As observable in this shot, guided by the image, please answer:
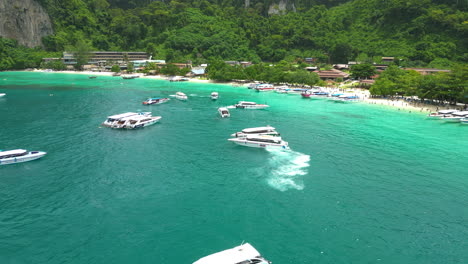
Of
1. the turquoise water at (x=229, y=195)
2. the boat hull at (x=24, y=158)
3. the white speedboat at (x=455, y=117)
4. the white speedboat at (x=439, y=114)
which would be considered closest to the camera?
the turquoise water at (x=229, y=195)

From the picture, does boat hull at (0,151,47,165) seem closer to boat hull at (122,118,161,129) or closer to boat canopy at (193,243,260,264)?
boat hull at (122,118,161,129)

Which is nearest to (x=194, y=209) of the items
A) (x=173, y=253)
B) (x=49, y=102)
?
(x=173, y=253)

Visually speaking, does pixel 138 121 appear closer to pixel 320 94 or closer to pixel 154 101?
pixel 154 101

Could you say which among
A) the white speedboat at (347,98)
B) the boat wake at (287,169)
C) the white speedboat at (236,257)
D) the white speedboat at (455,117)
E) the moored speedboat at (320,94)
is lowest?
the white speedboat at (236,257)

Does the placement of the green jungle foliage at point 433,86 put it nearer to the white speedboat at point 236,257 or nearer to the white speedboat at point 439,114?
the white speedboat at point 439,114

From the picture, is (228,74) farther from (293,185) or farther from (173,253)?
(173,253)

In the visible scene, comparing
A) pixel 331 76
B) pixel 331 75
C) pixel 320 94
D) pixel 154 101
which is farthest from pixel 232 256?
pixel 331 75

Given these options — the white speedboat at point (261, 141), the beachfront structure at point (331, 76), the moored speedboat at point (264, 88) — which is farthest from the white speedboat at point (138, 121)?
the beachfront structure at point (331, 76)
